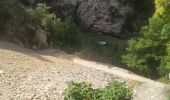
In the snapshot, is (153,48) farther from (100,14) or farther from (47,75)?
(100,14)

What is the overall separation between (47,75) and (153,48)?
7.01 meters

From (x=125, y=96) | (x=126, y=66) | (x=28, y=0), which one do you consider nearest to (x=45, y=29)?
(x=28, y=0)

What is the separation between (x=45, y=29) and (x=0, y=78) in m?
10.7

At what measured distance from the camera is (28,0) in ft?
110

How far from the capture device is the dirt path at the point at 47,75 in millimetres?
19208

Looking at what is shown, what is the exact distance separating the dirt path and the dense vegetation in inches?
35.5

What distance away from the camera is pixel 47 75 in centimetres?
2205

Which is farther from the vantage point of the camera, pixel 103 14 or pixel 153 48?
pixel 103 14

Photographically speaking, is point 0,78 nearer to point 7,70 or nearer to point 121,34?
point 7,70

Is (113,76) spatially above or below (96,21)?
below

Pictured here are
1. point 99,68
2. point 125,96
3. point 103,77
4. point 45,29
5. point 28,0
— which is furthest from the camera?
point 28,0

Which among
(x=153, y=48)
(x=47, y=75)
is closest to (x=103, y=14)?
(x=153, y=48)

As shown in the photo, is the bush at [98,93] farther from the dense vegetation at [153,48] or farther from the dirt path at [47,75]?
the dense vegetation at [153,48]

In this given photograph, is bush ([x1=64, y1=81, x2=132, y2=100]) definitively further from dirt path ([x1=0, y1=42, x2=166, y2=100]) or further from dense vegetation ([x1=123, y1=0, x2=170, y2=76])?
dense vegetation ([x1=123, y1=0, x2=170, y2=76])
